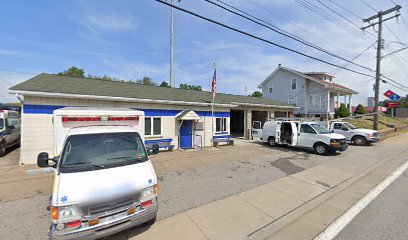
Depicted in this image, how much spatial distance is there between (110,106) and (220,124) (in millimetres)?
7758

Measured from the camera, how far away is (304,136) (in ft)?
39.4

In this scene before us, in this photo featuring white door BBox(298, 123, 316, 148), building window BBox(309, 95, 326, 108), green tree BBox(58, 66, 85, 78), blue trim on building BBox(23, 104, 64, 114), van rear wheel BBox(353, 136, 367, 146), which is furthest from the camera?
green tree BBox(58, 66, 85, 78)

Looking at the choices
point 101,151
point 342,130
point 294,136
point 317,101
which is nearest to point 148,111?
point 101,151

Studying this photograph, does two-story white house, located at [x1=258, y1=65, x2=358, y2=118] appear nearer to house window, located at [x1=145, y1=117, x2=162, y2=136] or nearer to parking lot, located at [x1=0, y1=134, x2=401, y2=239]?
parking lot, located at [x1=0, y1=134, x2=401, y2=239]

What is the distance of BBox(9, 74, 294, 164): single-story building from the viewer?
322 inches

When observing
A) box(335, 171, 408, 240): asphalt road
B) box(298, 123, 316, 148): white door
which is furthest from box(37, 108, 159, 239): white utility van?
box(298, 123, 316, 148): white door

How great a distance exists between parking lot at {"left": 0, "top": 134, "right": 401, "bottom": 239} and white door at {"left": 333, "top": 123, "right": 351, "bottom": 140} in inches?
179

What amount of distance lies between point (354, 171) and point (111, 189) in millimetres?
9603

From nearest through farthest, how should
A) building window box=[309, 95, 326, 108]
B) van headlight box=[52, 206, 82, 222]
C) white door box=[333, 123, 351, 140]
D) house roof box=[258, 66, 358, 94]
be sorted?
van headlight box=[52, 206, 82, 222] < white door box=[333, 123, 351, 140] < house roof box=[258, 66, 358, 94] < building window box=[309, 95, 326, 108]

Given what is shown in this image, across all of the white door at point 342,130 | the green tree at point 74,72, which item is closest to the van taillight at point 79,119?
the white door at point 342,130

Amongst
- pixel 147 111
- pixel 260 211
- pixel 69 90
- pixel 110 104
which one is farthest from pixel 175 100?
pixel 260 211

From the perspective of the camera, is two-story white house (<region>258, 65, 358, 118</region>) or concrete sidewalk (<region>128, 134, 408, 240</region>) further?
two-story white house (<region>258, 65, 358, 118</region>)

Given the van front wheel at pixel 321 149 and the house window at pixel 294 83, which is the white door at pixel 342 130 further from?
the house window at pixel 294 83

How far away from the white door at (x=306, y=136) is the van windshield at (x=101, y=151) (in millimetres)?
11102
